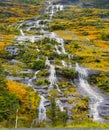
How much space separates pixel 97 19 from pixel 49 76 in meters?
52.1

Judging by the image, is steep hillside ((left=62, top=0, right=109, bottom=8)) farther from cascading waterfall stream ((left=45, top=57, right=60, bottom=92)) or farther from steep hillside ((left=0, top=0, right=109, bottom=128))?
cascading waterfall stream ((left=45, top=57, right=60, bottom=92))

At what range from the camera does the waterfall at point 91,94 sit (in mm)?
43494

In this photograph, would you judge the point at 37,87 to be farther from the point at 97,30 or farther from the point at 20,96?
the point at 97,30

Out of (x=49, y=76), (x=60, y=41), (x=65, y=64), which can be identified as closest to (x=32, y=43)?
(x=60, y=41)

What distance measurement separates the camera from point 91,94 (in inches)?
1944

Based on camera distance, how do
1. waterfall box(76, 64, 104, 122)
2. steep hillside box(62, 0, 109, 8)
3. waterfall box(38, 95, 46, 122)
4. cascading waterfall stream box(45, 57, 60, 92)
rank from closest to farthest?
waterfall box(38, 95, 46, 122), waterfall box(76, 64, 104, 122), cascading waterfall stream box(45, 57, 60, 92), steep hillside box(62, 0, 109, 8)

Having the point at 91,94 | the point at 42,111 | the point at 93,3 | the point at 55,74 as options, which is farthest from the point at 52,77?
the point at 93,3

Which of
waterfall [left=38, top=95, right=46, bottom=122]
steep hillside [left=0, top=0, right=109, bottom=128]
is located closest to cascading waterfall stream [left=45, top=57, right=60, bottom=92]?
steep hillside [left=0, top=0, right=109, bottom=128]

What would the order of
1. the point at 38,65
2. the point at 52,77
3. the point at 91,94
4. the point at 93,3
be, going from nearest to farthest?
the point at 91,94, the point at 52,77, the point at 38,65, the point at 93,3

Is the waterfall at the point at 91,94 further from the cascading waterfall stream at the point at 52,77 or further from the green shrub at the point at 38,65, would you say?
the green shrub at the point at 38,65

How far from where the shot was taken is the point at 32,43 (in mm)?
72375

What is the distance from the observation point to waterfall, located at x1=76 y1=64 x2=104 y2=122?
143ft

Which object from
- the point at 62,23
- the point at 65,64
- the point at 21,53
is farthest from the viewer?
the point at 62,23

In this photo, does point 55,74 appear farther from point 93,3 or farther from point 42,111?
point 93,3
